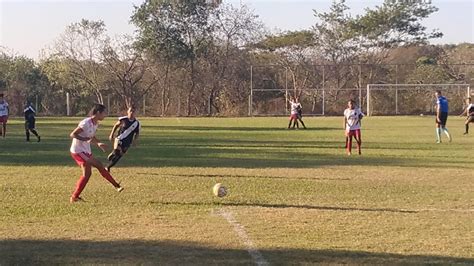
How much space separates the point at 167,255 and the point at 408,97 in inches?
2040

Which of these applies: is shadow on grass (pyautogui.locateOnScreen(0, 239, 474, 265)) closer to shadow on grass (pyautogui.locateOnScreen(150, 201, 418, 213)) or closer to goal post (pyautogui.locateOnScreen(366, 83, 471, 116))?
shadow on grass (pyautogui.locateOnScreen(150, 201, 418, 213))

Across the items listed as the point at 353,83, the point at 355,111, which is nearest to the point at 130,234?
the point at 355,111

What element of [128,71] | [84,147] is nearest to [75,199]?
[84,147]

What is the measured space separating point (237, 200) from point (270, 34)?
51.9 m

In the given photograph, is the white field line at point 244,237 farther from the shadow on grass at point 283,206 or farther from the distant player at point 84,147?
the distant player at point 84,147

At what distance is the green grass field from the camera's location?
7492mm

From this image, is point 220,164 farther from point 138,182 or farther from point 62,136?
point 62,136

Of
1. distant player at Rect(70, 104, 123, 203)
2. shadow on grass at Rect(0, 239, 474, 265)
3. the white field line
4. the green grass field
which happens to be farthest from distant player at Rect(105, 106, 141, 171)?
shadow on grass at Rect(0, 239, 474, 265)

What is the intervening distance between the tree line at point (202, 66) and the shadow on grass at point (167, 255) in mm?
49619

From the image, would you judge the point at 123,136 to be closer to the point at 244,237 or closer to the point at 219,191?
the point at 219,191

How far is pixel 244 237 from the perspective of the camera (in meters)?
8.30

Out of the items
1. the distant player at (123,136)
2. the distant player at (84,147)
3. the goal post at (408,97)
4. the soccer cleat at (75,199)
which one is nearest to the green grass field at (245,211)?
the soccer cleat at (75,199)

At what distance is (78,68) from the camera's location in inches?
2340

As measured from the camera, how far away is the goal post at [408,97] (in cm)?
5569
